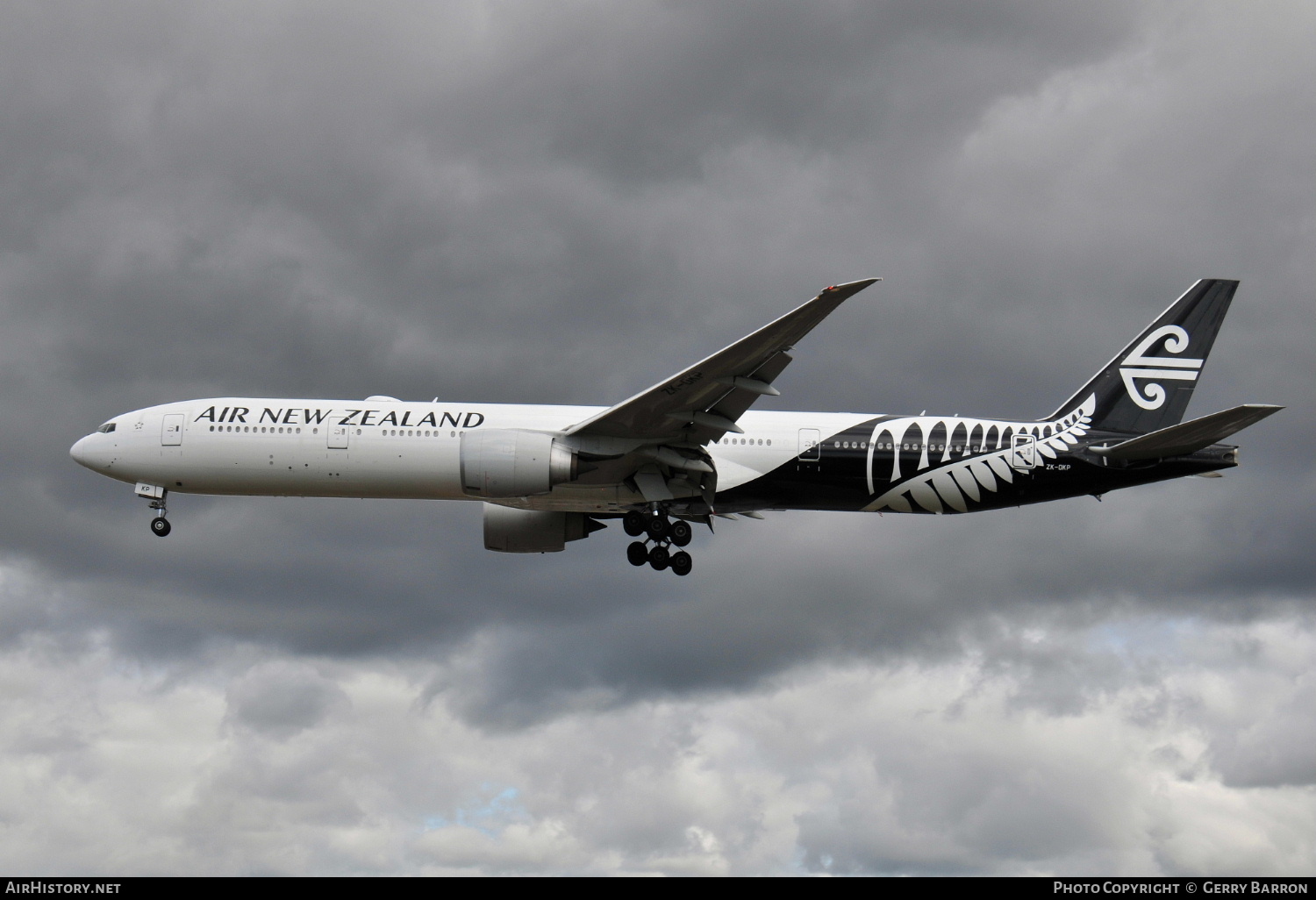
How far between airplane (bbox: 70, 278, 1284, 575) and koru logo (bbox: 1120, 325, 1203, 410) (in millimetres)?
1108

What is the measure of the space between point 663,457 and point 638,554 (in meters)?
3.84

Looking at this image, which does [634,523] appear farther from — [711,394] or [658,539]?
[711,394]

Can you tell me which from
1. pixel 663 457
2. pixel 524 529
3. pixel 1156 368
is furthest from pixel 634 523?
pixel 1156 368

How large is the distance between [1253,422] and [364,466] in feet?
72.7

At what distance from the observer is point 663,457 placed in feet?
105

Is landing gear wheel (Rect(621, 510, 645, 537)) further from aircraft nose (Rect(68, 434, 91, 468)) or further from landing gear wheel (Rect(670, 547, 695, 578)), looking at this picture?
aircraft nose (Rect(68, 434, 91, 468))

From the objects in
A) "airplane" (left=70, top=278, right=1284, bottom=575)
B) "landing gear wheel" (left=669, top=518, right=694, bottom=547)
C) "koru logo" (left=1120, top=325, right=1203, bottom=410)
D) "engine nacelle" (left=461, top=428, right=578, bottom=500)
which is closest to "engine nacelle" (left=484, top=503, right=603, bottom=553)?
"airplane" (left=70, top=278, right=1284, bottom=575)

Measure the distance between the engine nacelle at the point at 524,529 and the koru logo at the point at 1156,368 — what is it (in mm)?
16856

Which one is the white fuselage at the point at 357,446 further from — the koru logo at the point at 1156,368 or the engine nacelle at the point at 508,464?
the koru logo at the point at 1156,368

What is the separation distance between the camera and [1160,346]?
119ft
